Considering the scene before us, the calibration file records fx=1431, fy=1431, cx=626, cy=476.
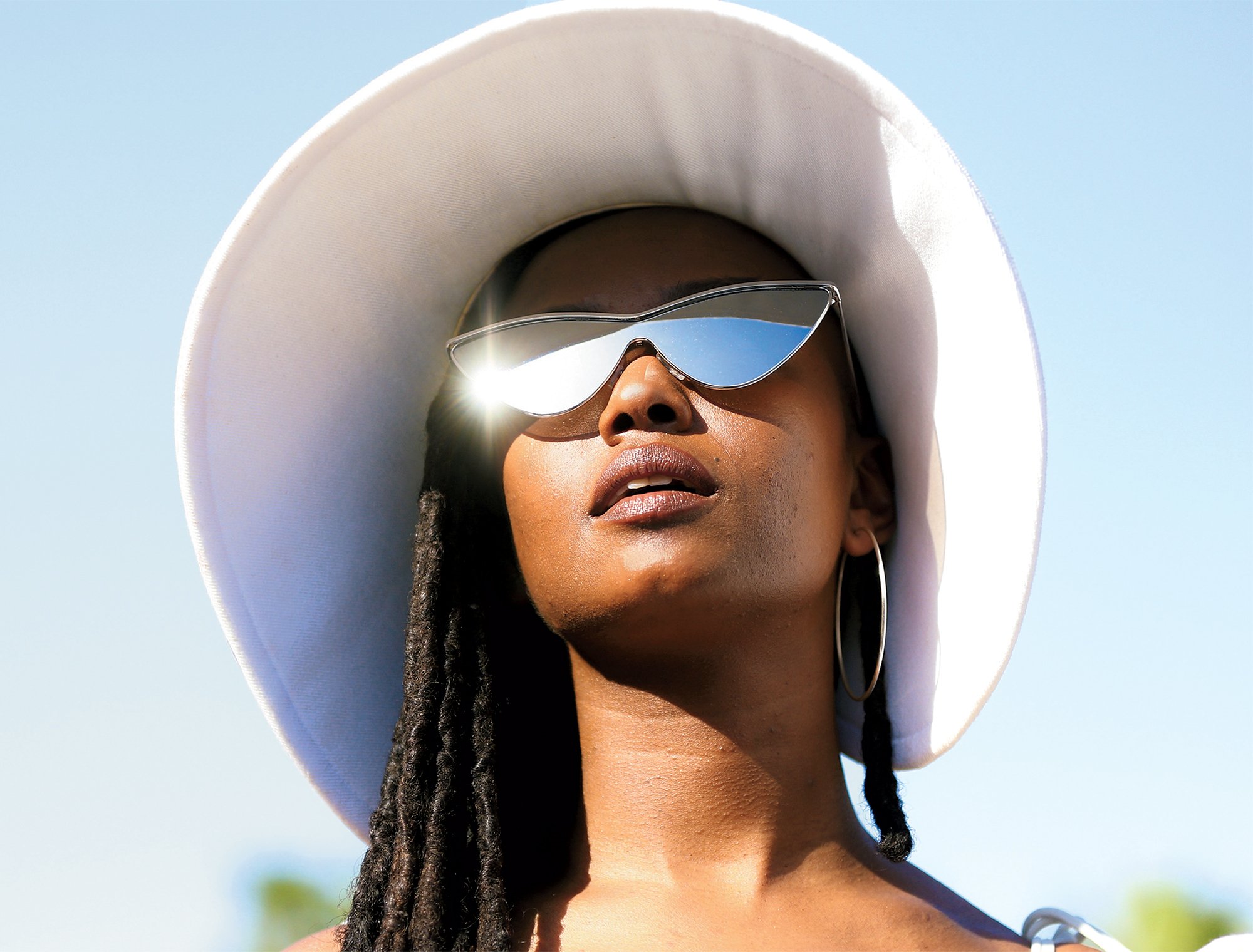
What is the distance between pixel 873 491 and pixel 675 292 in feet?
2.32

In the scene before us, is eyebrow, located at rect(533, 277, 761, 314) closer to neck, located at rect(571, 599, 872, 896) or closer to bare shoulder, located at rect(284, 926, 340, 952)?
neck, located at rect(571, 599, 872, 896)

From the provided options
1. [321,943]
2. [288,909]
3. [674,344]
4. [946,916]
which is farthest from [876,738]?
[288,909]

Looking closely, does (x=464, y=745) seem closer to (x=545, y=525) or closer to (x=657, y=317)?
(x=545, y=525)

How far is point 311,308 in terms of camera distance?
3256 mm

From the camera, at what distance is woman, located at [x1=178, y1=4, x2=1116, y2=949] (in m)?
2.93

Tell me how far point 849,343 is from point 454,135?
106 centimetres

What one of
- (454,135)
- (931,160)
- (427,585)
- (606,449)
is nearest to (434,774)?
(427,585)

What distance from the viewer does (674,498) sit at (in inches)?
114

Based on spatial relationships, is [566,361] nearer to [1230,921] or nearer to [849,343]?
[849,343]

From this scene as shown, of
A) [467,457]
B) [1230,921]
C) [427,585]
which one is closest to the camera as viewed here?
[427,585]

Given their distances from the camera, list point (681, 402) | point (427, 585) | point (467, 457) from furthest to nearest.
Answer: point (467, 457) → point (427, 585) → point (681, 402)

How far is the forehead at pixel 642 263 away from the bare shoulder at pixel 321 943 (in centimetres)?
144

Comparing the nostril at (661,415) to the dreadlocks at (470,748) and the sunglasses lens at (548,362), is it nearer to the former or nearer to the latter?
the sunglasses lens at (548,362)

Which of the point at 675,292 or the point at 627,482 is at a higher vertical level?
the point at 675,292
